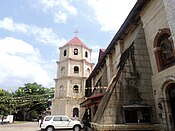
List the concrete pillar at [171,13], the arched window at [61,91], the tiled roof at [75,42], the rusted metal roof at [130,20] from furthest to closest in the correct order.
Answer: the tiled roof at [75,42]
the arched window at [61,91]
the rusted metal roof at [130,20]
the concrete pillar at [171,13]

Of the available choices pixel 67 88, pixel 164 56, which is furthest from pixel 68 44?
pixel 164 56

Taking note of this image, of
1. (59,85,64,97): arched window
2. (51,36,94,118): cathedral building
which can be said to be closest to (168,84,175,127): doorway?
(51,36,94,118): cathedral building

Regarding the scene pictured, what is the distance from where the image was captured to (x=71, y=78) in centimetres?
2820

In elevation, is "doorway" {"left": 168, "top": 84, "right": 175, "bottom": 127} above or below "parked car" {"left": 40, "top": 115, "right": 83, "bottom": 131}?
above

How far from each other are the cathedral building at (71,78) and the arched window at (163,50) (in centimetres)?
2061

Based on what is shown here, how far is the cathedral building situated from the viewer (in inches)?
1050

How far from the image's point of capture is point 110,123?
7469 mm

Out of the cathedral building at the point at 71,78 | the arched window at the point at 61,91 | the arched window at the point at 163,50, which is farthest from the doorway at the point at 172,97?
the arched window at the point at 61,91

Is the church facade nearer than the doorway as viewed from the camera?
No

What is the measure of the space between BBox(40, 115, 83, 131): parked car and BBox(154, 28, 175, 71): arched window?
32.0 ft

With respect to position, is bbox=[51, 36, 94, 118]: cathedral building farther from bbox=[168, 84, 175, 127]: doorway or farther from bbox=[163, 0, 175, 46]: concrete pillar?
bbox=[163, 0, 175, 46]: concrete pillar

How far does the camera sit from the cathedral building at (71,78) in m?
26.7

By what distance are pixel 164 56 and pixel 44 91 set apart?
127ft

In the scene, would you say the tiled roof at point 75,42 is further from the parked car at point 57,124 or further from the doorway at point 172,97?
the doorway at point 172,97
